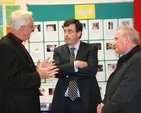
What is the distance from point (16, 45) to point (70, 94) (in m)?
0.95

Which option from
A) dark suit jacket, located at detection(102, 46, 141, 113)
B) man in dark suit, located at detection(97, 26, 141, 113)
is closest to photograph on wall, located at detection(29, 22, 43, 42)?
man in dark suit, located at detection(97, 26, 141, 113)

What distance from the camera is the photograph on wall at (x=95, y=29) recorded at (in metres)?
3.73

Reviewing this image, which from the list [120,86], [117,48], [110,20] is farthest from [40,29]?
[120,86]

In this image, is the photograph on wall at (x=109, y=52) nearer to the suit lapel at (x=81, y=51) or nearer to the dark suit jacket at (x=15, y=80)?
the suit lapel at (x=81, y=51)

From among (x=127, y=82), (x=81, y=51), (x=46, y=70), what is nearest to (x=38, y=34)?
(x=81, y=51)

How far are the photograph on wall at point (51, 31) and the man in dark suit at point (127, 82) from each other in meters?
1.57

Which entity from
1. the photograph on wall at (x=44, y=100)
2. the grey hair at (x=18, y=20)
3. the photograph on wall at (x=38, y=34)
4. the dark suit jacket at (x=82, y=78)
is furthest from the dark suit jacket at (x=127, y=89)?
the photograph on wall at (x=38, y=34)

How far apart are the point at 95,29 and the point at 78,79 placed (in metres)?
1.17

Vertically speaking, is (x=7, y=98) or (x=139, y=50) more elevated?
(x=139, y=50)

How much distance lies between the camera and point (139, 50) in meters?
2.29

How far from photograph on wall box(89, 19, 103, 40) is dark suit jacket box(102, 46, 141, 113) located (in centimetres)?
149

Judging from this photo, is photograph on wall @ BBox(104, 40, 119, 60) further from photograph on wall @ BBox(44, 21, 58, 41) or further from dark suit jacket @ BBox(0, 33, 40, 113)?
dark suit jacket @ BBox(0, 33, 40, 113)

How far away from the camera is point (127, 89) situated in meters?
2.07

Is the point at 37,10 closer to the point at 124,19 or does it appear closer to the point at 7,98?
the point at 124,19
